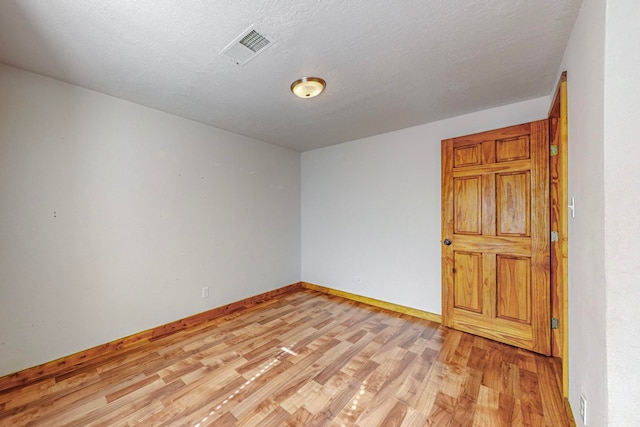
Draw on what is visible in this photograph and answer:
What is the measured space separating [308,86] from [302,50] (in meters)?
0.40

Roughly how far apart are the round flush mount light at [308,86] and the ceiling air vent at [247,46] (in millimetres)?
449

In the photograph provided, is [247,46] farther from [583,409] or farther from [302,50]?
[583,409]

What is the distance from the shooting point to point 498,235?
2547mm

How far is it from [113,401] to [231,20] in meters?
2.72

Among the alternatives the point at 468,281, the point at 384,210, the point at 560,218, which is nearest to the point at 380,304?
the point at 468,281

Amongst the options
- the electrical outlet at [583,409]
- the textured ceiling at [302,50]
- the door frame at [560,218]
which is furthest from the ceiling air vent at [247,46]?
the electrical outlet at [583,409]

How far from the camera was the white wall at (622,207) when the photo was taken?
93 cm

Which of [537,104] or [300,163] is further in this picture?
[300,163]

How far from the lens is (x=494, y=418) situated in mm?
1571

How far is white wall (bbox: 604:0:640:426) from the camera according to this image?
0.93m

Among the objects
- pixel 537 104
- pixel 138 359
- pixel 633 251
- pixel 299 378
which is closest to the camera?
pixel 633 251

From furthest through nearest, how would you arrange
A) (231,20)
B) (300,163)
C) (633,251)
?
(300,163) < (231,20) < (633,251)

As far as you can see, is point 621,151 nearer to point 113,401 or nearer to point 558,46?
point 558,46

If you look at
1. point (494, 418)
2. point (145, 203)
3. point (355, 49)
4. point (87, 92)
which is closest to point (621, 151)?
point (355, 49)
